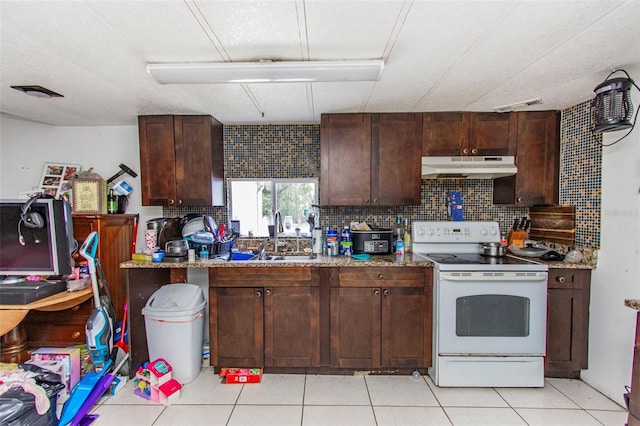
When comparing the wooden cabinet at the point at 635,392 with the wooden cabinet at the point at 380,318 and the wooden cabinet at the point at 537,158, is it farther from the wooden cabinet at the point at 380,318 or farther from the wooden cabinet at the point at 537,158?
the wooden cabinet at the point at 537,158

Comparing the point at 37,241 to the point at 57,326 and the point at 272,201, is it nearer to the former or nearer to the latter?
the point at 57,326

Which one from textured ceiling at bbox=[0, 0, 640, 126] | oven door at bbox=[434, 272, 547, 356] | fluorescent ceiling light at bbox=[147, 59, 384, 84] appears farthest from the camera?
oven door at bbox=[434, 272, 547, 356]

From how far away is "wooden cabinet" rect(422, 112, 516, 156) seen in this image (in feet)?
8.00

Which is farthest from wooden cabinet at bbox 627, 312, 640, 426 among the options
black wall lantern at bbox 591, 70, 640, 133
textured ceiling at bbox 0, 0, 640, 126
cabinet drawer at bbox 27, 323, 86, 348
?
cabinet drawer at bbox 27, 323, 86, 348

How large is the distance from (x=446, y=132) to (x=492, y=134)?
398 millimetres

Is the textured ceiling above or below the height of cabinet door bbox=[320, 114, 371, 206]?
above

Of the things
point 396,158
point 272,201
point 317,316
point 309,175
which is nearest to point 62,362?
point 317,316

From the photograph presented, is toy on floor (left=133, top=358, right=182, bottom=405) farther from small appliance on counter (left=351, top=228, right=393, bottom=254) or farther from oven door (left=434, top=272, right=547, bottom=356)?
oven door (left=434, top=272, right=547, bottom=356)

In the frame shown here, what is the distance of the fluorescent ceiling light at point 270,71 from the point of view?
1567 millimetres

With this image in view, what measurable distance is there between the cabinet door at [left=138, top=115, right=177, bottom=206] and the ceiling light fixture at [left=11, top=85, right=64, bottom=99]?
0.57 meters

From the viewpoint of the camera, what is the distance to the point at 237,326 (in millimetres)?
2219

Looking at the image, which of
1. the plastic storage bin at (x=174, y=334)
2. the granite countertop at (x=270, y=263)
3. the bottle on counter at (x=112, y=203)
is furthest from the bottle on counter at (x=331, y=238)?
the bottle on counter at (x=112, y=203)

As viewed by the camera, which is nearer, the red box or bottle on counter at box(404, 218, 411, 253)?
the red box

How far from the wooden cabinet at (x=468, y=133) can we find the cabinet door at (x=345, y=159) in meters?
0.54
